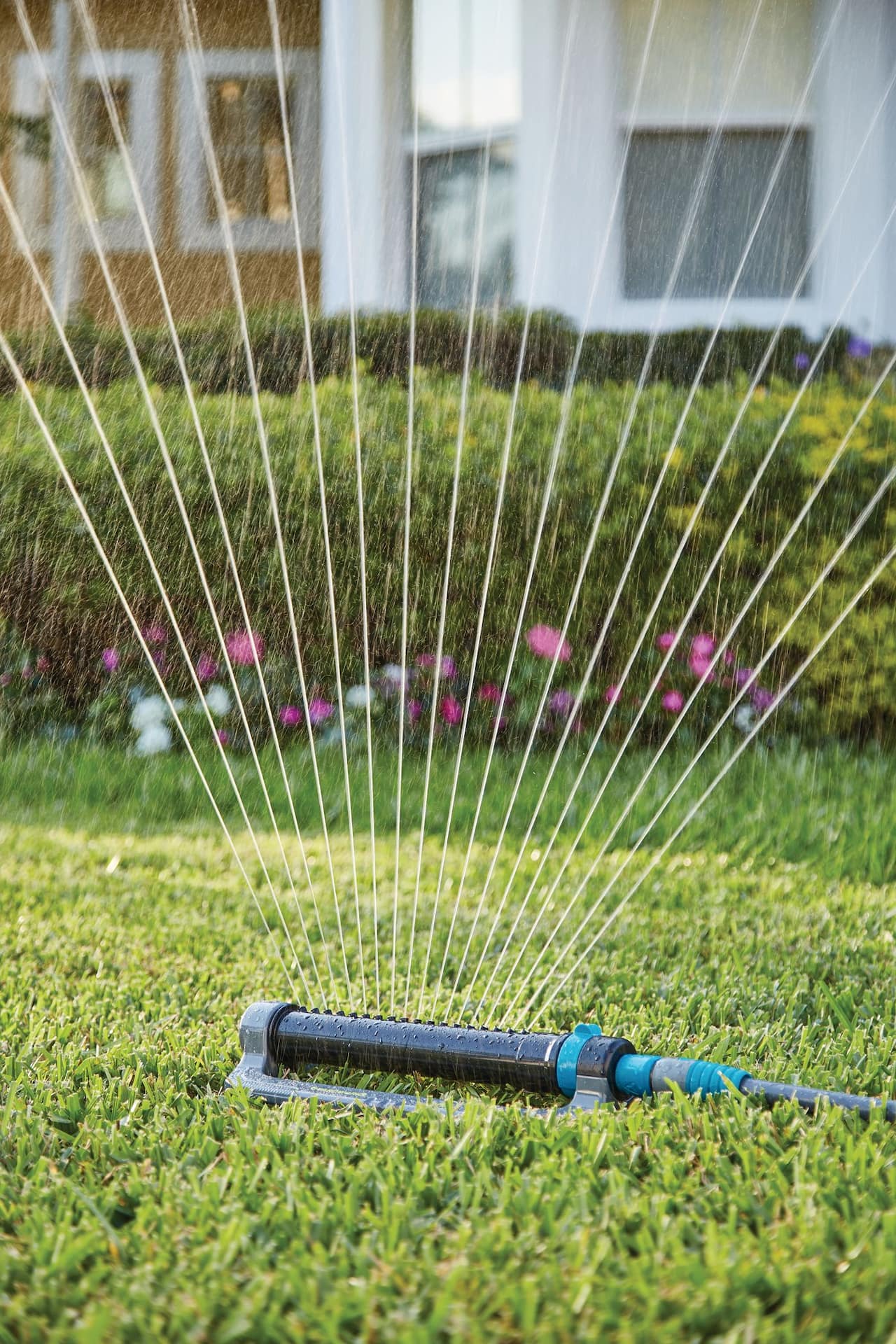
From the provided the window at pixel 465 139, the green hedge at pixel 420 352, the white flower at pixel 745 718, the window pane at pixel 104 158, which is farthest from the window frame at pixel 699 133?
the window pane at pixel 104 158

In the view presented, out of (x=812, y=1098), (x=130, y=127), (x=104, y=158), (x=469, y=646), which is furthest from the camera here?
(x=104, y=158)

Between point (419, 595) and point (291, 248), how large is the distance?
14.3 feet

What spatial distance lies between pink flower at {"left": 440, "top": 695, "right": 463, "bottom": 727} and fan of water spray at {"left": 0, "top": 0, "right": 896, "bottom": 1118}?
0.03 m

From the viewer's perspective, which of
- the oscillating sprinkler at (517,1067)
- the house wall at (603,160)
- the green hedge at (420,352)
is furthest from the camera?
the house wall at (603,160)

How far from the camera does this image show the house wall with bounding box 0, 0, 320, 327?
8711 millimetres

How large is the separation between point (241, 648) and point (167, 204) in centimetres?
490

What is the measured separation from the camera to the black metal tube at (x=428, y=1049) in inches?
80.7

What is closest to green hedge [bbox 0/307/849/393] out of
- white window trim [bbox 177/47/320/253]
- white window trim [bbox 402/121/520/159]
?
white window trim [bbox 402/121/520/159]

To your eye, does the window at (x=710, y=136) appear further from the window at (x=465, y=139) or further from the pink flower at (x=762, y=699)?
the pink flower at (x=762, y=699)

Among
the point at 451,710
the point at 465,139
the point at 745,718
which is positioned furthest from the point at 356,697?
the point at 465,139

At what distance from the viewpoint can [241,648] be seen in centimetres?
531

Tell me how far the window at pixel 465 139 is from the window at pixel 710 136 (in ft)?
2.07

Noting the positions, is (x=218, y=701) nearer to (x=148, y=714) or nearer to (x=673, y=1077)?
(x=148, y=714)

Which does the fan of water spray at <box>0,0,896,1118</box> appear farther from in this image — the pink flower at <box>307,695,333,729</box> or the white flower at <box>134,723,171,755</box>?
the white flower at <box>134,723,171,755</box>
